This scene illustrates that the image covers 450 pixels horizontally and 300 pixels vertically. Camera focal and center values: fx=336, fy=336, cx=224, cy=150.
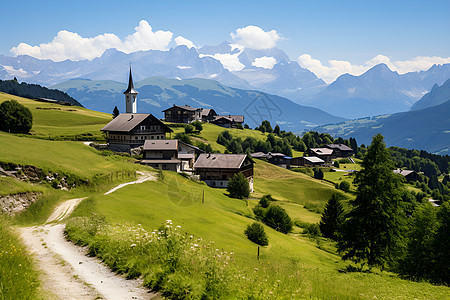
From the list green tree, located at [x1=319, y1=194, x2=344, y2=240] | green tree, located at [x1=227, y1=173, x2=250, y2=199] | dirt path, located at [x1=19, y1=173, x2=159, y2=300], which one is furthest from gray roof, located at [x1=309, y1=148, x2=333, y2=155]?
dirt path, located at [x1=19, y1=173, x2=159, y2=300]

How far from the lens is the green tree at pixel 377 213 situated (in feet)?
102

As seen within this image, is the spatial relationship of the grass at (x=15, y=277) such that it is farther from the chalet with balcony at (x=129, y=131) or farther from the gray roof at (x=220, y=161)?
the chalet with balcony at (x=129, y=131)

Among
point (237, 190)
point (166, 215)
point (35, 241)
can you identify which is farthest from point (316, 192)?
point (35, 241)

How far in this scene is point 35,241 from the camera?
62.9 feet

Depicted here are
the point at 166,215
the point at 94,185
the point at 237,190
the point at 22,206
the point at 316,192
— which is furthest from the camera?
the point at 316,192

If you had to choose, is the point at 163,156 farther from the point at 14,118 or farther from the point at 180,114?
the point at 180,114

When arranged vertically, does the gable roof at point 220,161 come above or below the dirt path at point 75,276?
above

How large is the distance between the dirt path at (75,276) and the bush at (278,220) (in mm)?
37148

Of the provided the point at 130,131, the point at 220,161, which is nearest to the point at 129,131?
the point at 130,131

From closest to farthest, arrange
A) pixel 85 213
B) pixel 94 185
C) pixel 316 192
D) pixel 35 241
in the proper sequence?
pixel 35 241
pixel 85 213
pixel 94 185
pixel 316 192

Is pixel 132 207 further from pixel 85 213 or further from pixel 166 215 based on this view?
pixel 85 213

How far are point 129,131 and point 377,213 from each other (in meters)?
76.9

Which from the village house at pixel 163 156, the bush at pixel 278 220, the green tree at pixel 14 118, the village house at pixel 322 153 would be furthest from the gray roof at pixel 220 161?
the village house at pixel 322 153

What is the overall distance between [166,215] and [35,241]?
13721 mm
